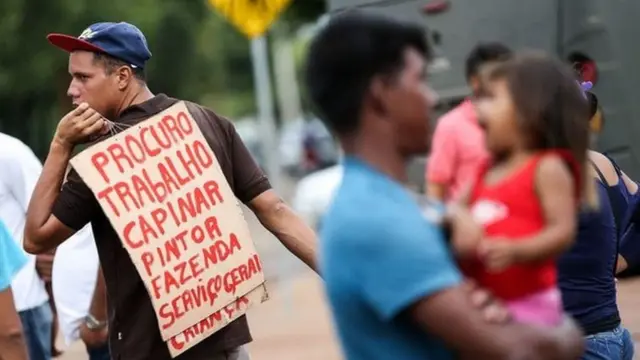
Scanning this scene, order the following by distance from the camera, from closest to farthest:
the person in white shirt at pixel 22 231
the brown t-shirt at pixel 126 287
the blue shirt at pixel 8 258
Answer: the brown t-shirt at pixel 126 287 < the blue shirt at pixel 8 258 < the person in white shirt at pixel 22 231

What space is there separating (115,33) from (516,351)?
2576 mm

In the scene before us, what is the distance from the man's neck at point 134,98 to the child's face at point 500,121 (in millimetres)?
2134

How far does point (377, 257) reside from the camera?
276cm

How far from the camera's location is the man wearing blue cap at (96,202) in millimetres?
4770

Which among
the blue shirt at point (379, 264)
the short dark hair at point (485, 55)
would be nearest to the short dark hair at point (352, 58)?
the blue shirt at point (379, 264)

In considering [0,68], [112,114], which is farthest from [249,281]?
[0,68]

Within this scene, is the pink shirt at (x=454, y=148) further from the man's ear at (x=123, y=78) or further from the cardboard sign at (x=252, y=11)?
the cardboard sign at (x=252, y=11)

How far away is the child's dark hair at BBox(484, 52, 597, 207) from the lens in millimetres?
3025

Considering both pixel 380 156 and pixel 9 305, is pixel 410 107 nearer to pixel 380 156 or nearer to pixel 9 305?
pixel 380 156

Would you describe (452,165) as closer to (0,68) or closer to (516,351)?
(516,351)

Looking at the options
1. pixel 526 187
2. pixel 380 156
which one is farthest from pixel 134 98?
pixel 526 187

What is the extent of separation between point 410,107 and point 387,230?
0.27 m

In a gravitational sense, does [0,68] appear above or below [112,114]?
below

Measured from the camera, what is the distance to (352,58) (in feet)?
9.39
